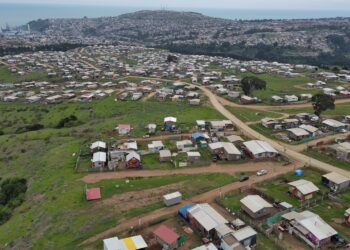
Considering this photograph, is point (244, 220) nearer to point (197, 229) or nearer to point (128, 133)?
Answer: point (197, 229)

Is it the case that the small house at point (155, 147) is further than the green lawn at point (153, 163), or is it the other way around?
the small house at point (155, 147)

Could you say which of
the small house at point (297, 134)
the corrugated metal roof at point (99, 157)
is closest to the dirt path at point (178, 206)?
the small house at point (297, 134)

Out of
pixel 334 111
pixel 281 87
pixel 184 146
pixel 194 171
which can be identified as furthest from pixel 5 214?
pixel 281 87

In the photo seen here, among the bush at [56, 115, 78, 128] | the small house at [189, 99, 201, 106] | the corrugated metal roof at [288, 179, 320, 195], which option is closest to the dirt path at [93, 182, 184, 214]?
the corrugated metal roof at [288, 179, 320, 195]

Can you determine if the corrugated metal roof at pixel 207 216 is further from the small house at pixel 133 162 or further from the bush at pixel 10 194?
the bush at pixel 10 194

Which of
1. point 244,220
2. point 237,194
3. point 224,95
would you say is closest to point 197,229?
point 244,220

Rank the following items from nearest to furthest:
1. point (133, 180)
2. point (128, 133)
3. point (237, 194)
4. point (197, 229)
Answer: point (197, 229), point (237, 194), point (133, 180), point (128, 133)

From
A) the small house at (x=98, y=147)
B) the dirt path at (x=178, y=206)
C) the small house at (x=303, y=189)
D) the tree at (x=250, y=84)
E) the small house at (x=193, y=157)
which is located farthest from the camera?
the tree at (x=250, y=84)

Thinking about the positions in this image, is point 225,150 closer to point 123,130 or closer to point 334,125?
point 123,130
